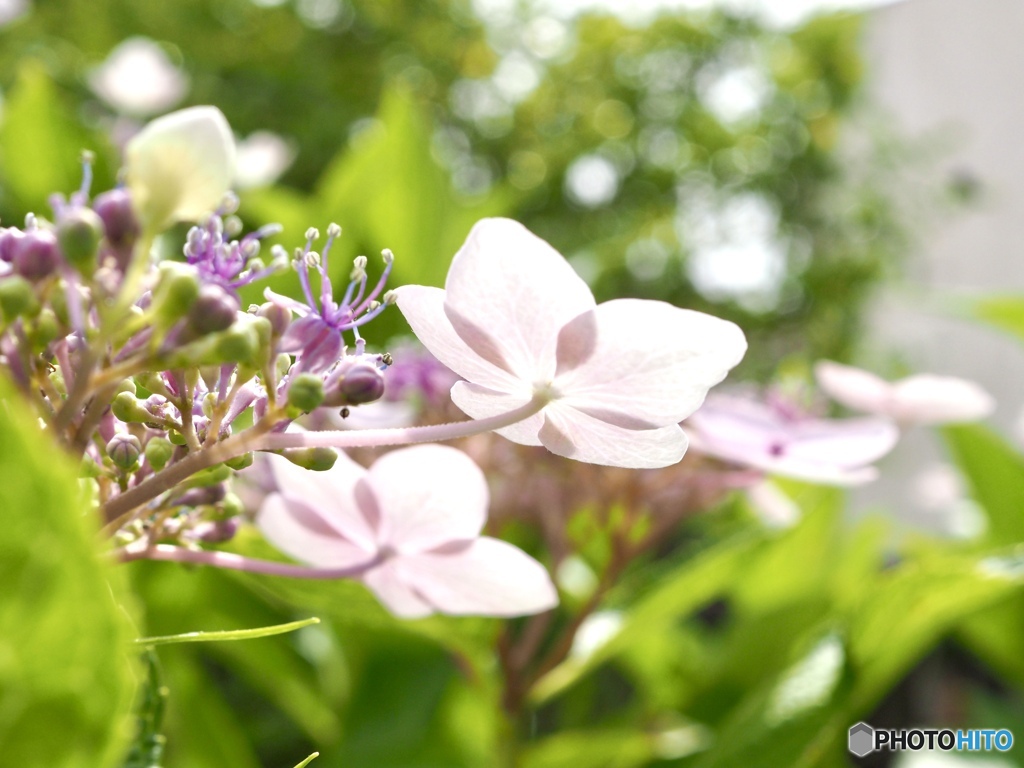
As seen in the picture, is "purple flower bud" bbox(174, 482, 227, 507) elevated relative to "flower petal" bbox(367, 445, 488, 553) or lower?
elevated

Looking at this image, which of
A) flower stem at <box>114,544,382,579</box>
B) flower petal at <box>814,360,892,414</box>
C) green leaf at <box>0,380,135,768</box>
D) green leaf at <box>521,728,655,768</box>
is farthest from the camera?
green leaf at <box>521,728,655,768</box>

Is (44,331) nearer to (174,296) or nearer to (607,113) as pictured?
(174,296)

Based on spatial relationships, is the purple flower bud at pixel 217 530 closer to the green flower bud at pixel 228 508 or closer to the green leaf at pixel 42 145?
the green flower bud at pixel 228 508

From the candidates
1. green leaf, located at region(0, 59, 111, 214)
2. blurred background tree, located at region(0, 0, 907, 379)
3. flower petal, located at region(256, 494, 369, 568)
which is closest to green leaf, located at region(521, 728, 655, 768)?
flower petal, located at region(256, 494, 369, 568)

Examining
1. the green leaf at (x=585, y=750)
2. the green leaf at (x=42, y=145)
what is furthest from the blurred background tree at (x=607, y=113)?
the green leaf at (x=585, y=750)

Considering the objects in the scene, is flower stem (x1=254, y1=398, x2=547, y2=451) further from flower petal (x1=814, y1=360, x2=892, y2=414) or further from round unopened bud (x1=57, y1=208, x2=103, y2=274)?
flower petal (x1=814, y1=360, x2=892, y2=414)

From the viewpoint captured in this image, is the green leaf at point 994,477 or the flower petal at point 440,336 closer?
the flower petal at point 440,336
